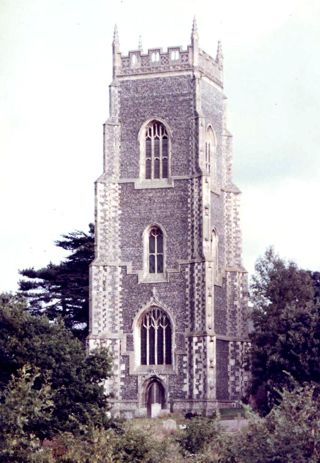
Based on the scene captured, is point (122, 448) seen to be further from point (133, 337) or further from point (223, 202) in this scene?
point (223, 202)

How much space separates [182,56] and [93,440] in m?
37.2

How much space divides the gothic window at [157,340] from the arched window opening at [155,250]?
2.15 meters

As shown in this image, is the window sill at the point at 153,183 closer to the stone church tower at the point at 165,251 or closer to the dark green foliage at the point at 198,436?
the stone church tower at the point at 165,251

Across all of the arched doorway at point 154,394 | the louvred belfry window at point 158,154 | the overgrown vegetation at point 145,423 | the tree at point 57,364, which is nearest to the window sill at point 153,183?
the louvred belfry window at point 158,154

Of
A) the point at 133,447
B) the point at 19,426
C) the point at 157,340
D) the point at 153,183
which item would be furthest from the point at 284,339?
the point at 19,426

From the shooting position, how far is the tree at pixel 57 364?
4888 cm

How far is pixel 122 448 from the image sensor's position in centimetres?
4197

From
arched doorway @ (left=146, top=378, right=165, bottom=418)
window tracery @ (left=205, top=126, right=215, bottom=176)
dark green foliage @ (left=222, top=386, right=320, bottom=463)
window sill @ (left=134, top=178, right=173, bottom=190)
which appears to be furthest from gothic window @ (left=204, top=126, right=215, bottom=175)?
dark green foliage @ (left=222, top=386, right=320, bottom=463)

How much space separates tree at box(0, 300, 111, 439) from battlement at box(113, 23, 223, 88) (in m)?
24.6

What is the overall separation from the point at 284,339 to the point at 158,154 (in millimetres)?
13726

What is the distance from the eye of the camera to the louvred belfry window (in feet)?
240

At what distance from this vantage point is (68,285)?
3287 inches

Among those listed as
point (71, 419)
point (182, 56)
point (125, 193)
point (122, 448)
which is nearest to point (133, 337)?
point (125, 193)

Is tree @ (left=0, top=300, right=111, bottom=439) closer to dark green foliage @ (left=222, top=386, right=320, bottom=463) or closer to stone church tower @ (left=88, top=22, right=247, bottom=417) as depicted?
dark green foliage @ (left=222, top=386, right=320, bottom=463)
